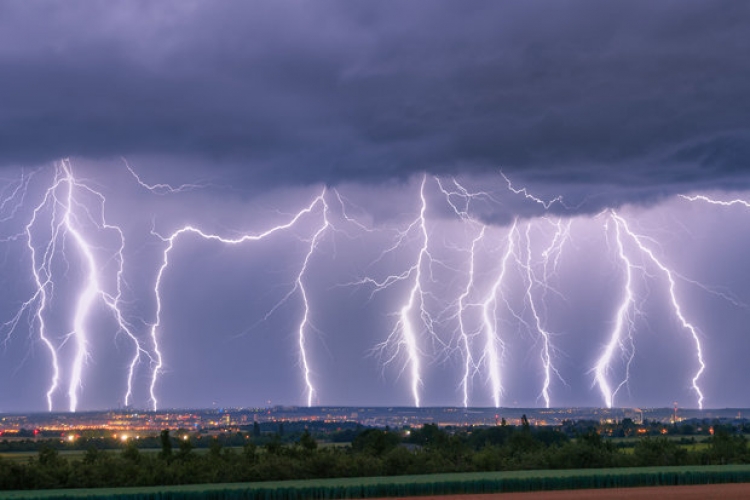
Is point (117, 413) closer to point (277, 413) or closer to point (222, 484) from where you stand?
point (277, 413)

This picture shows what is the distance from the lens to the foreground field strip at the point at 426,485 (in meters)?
28.5

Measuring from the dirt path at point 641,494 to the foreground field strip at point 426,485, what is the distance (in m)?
0.79

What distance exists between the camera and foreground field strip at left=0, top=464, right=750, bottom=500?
28.5 meters

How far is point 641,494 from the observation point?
29766mm

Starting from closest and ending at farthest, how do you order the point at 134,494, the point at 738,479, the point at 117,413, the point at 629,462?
the point at 134,494 < the point at 738,479 < the point at 629,462 < the point at 117,413

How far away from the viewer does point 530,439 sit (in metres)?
46.2

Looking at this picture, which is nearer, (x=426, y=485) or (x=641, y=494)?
(x=641, y=494)

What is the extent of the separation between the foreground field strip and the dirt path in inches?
31.2

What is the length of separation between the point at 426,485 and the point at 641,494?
252 inches

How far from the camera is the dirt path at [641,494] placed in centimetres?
2845

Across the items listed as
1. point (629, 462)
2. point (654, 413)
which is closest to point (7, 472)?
point (629, 462)

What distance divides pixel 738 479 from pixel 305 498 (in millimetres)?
15373

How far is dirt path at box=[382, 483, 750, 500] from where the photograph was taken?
93.4 ft

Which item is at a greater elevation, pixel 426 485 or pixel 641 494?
pixel 426 485
